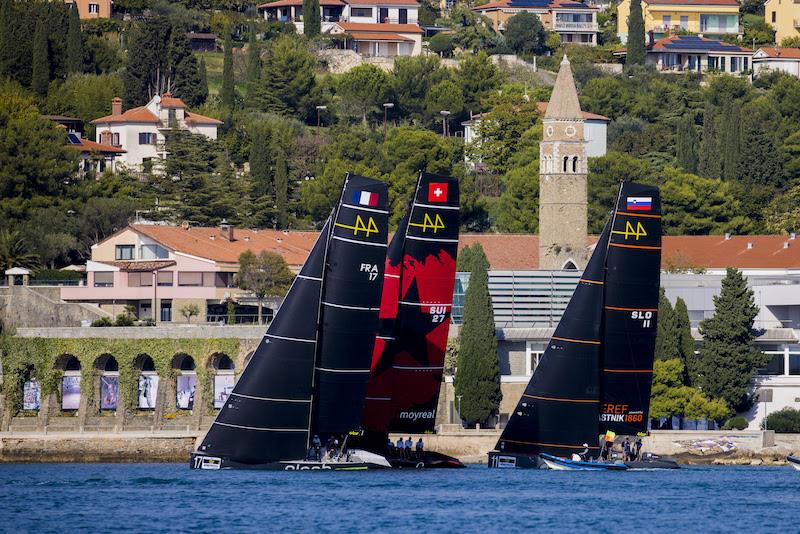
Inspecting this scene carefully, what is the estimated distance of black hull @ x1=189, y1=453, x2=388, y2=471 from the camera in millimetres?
56531

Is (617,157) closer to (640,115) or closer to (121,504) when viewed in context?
(640,115)

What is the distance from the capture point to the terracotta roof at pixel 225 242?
295 feet

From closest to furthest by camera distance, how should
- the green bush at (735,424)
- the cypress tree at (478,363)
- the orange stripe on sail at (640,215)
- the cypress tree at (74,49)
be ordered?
1. the orange stripe on sail at (640,215)
2. the cypress tree at (478,363)
3. the green bush at (735,424)
4. the cypress tree at (74,49)

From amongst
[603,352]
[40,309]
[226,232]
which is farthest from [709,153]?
[603,352]

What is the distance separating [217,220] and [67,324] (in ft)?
58.1

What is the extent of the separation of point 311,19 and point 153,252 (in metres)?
55.4

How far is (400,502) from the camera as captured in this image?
176 feet

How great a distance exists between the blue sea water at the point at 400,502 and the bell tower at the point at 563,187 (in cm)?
3096

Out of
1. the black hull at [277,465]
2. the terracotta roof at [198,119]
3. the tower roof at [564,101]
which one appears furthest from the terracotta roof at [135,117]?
the black hull at [277,465]

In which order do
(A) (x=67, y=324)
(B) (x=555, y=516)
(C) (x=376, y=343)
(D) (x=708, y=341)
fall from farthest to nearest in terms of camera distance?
(A) (x=67, y=324) < (D) (x=708, y=341) < (C) (x=376, y=343) < (B) (x=555, y=516)

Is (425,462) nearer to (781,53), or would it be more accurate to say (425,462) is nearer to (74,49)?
(74,49)

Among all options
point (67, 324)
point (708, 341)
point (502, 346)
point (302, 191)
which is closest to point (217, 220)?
point (302, 191)

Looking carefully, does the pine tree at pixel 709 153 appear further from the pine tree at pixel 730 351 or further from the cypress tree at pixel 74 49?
the pine tree at pixel 730 351

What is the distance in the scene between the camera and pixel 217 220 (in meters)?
104
